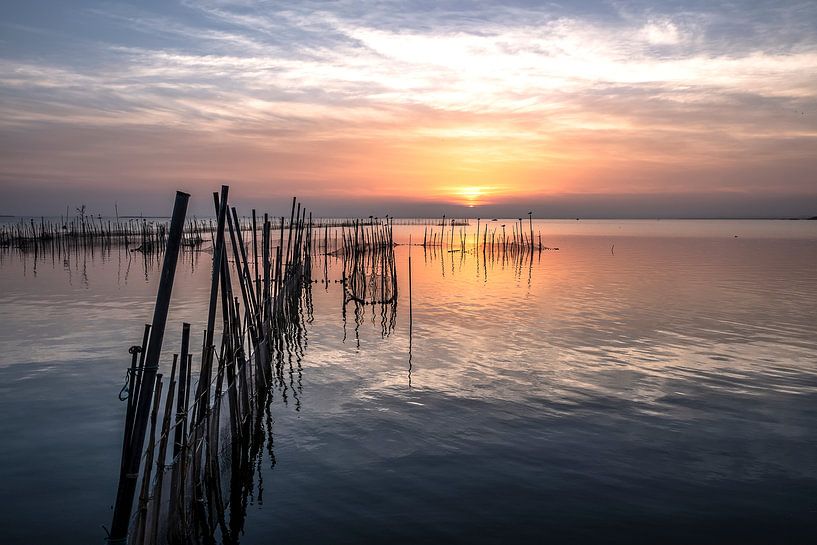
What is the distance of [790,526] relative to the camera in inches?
160

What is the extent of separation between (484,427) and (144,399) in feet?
12.1

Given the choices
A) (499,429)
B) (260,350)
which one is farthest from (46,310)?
(499,429)

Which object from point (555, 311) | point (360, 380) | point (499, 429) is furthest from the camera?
point (555, 311)

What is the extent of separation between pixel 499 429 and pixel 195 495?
3039 mm

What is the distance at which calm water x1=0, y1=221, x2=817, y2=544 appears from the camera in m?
4.18

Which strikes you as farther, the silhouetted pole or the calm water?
the calm water

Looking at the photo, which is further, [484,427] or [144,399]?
[484,427]

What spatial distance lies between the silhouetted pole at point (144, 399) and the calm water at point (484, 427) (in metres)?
1.05

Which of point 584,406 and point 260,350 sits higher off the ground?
point 260,350

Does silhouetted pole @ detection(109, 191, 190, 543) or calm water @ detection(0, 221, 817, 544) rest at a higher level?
silhouetted pole @ detection(109, 191, 190, 543)

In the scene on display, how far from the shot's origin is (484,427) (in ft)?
19.4

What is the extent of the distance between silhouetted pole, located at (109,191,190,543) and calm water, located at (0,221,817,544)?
105 cm

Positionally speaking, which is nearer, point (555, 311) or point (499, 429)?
point (499, 429)

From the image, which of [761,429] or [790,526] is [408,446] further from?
[761,429]
